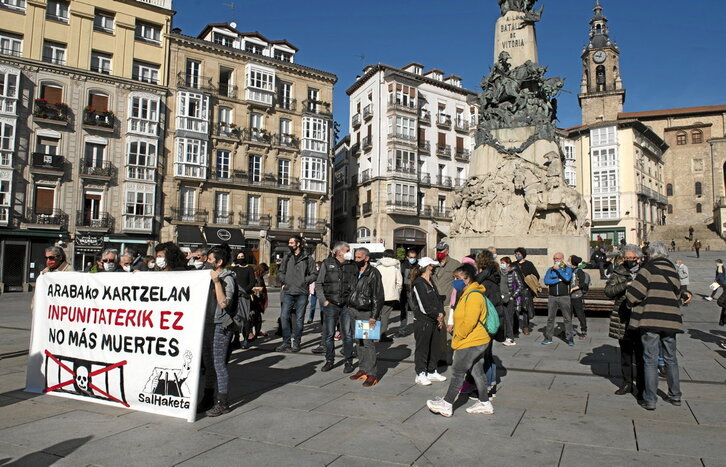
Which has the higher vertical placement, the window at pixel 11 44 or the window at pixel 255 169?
the window at pixel 11 44

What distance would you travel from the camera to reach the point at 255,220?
129 feet

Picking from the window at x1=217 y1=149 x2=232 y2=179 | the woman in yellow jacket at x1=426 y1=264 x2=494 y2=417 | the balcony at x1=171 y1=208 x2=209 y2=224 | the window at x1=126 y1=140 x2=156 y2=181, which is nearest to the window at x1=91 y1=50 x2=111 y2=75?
the window at x1=126 y1=140 x2=156 y2=181

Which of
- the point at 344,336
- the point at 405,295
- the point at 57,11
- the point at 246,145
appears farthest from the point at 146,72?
the point at 344,336

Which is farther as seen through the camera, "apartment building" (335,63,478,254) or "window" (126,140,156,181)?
"apartment building" (335,63,478,254)

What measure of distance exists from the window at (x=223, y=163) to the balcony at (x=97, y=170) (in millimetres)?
7685

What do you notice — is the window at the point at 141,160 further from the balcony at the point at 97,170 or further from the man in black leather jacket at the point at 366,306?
the man in black leather jacket at the point at 366,306

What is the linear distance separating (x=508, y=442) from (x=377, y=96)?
45.5 metres

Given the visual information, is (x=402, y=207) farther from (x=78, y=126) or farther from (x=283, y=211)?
(x=78, y=126)

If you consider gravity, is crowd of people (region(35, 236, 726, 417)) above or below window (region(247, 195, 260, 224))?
below

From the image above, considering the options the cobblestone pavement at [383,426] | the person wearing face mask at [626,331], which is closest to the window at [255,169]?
the cobblestone pavement at [383,426]

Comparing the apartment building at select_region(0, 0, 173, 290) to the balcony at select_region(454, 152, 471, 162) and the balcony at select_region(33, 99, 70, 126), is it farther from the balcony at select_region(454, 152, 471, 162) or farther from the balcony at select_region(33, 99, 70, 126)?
the balcony at select_region(454, 152, 471, 162)

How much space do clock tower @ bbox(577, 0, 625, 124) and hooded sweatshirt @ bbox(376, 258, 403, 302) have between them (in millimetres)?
71702

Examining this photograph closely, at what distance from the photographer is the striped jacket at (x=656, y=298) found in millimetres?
5266

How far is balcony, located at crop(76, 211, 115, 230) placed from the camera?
32312mm
